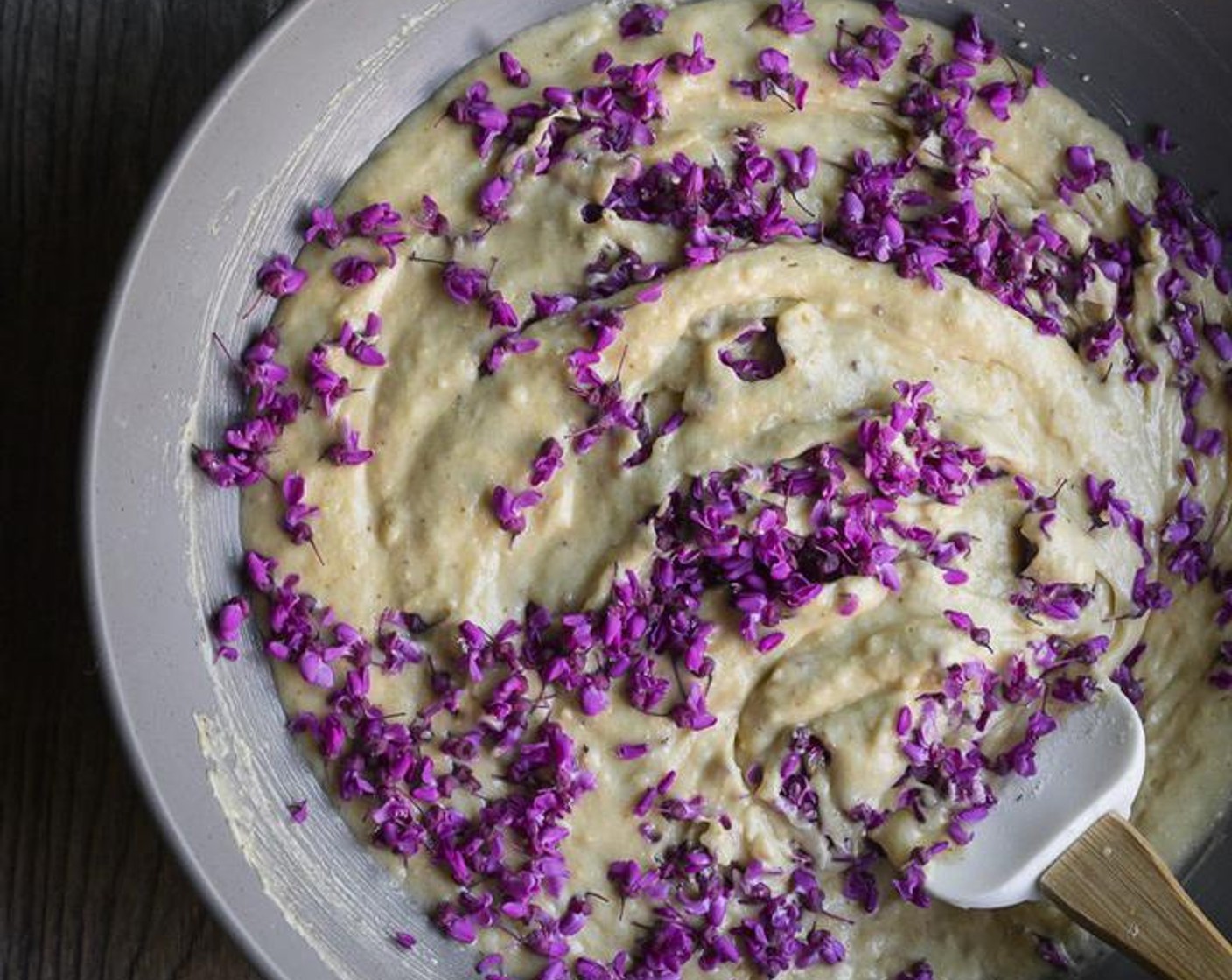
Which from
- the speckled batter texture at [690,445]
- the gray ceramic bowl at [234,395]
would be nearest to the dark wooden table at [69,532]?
the gray ceramic bowl at [234,395]

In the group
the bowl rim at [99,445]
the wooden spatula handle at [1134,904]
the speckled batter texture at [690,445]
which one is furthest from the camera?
the speckled batter texture at [690,445]

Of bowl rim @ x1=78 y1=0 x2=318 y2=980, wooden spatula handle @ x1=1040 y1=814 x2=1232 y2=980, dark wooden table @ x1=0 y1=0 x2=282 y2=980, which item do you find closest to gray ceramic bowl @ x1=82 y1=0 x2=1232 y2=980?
bowl rim @ x1=78 y1=0 x2=318 y2=980

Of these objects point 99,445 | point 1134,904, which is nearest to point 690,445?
point 99,445

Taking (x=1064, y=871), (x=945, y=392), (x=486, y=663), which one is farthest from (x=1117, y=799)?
(x=486, y=663)

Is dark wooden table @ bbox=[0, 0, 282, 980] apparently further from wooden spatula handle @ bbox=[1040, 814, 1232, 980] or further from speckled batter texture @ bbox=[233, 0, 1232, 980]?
wooden spatula handle @ bbox=[1040, 814, 1232, 980]

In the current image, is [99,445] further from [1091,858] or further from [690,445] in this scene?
[1091,858]

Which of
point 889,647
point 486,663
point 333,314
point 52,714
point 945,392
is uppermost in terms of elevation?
point 945,392

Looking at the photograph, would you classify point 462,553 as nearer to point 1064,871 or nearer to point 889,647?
point 889,647

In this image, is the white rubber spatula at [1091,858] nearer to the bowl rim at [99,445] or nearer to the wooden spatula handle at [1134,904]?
the wooden spatula handle at [1134,904]
